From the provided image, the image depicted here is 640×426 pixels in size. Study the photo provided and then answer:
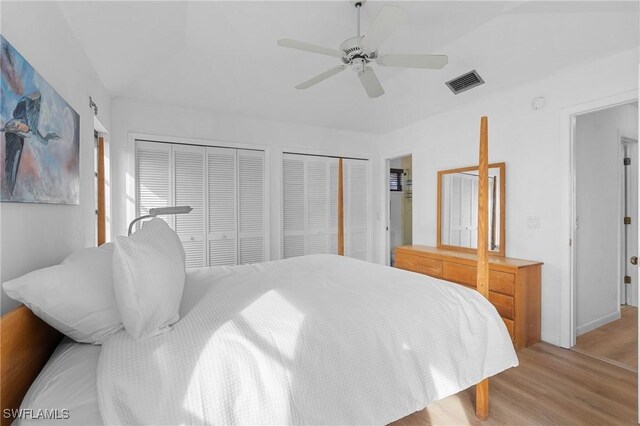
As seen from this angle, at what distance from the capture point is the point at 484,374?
5.24ft

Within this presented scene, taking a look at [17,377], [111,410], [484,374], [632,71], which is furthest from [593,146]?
[17,377]

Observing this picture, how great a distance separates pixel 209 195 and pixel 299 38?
2.04 meters

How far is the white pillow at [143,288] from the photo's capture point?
1066mm

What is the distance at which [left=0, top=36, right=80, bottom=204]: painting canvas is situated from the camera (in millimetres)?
1161

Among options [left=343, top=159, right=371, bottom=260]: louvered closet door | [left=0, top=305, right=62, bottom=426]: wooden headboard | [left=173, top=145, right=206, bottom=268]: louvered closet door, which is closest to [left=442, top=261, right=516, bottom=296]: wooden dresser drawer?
[left=343, top=159, right=371, bottom=260]: louvered closet door

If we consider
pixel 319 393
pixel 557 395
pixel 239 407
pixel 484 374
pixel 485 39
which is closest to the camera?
pixel 239 407

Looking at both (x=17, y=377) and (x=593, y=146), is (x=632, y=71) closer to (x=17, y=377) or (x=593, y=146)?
(x=593, y=146)

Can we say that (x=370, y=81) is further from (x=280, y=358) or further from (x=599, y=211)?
(x=599, y=211)

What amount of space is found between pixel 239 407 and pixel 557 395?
2121 millimetres

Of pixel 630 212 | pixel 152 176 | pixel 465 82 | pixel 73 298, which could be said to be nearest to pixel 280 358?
pixel 73 298

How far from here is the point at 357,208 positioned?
15.9 ft

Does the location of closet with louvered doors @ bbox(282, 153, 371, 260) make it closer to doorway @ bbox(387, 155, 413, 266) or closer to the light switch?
doorway @ bbox(387, 155, 413, 266)

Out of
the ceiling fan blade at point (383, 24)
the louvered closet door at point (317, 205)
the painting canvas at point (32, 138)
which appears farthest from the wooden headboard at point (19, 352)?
the louvered closet door at point (317, 205)

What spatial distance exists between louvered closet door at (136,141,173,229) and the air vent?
3.25 metres
